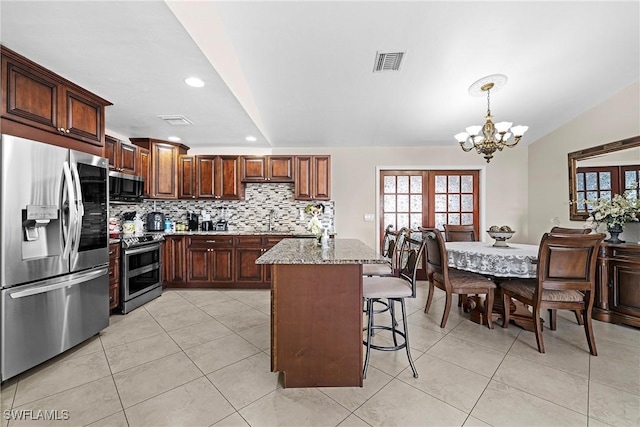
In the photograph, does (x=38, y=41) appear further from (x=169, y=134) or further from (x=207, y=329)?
(x=207, y=329)

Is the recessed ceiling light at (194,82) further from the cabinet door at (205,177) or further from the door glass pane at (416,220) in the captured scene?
the door glass pane at (416,220)

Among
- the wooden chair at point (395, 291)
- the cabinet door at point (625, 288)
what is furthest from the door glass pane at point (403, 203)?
the wooden chair at point (395, 291)

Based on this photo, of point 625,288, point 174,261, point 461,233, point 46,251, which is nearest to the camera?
point 46,251

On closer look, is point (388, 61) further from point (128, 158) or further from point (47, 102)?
point (128, 158)

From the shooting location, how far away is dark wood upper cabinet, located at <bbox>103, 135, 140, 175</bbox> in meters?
3.26

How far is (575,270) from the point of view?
2.23 m

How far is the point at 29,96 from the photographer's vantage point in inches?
80.7

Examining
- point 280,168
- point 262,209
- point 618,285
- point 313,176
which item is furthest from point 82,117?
point 618,285

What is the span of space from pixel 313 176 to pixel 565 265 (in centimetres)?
324

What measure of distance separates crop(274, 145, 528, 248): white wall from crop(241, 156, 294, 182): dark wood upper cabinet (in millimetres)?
438

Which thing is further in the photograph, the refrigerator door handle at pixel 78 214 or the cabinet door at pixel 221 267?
the cabinet door at pixel 221 267

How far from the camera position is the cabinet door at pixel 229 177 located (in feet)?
14.3

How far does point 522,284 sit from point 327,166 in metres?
2.98

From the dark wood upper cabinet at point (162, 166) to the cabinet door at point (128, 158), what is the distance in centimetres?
28
